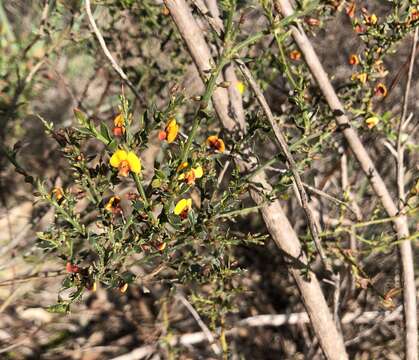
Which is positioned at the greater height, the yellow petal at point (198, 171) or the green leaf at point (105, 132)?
the green leaf at point (105, 132)

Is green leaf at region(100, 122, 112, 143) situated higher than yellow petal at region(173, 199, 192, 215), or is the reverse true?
green leaf at region(100, 122, 112, 143)

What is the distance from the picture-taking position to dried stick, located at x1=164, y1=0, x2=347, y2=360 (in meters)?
1.23

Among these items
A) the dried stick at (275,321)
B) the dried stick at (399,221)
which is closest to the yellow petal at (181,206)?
the dried stick at (399,221)

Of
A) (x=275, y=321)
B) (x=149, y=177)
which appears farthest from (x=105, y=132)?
(x=149, y=177)

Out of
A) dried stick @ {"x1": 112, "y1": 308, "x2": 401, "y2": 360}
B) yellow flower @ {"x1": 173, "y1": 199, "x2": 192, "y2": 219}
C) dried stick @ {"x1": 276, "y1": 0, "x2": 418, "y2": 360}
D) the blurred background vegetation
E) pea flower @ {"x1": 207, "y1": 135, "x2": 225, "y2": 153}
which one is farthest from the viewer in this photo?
the blurred background vegetation

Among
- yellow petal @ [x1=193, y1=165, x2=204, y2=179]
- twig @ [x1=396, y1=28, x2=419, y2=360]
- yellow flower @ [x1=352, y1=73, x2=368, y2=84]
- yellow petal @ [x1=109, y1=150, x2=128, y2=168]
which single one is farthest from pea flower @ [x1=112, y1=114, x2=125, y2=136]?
twig @ [x1=396, y1=28, x2=419, y2=360]

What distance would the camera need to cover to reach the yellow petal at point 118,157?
86 centimetres

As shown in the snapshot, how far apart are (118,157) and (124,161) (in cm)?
1

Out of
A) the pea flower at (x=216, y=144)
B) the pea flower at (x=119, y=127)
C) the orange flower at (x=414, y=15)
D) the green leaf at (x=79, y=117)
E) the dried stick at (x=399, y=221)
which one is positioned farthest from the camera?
the dried stick at (x=399, y=221)

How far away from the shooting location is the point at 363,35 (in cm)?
134

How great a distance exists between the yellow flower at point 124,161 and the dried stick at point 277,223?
16.9 inches

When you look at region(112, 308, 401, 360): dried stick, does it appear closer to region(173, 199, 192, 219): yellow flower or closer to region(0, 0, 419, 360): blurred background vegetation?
region(0, 0, 419, 360): blurred background vegetation

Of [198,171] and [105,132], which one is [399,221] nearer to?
[198,171]

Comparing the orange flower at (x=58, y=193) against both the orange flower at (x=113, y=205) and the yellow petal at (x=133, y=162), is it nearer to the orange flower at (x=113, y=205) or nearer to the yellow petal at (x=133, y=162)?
the orange flower at (x=113, y=205)
